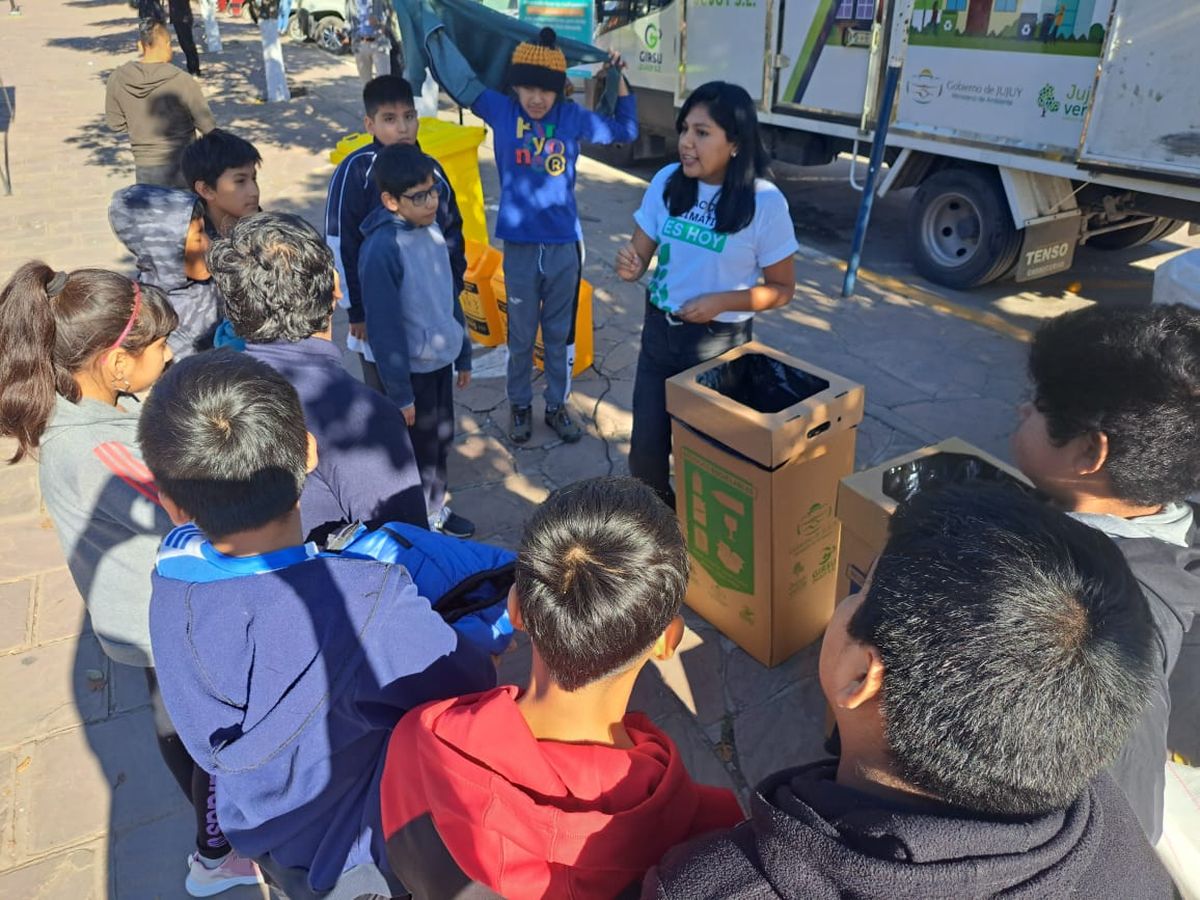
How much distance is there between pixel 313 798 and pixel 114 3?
33781 millimetres

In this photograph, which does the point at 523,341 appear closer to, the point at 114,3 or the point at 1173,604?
the point at 1173,604

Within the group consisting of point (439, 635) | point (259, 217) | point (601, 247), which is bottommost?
point (601, 247)

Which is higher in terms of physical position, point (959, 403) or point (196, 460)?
point (196, 460)

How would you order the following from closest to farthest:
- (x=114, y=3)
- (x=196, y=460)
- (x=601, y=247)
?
(x=196, y=460) < (x=601, y=247) < (x=114, y=3)

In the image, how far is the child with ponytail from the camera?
1693mm

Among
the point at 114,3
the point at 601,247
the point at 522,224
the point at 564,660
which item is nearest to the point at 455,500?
the point at 522,224

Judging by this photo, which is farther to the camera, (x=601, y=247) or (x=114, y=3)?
(x=114, y=3)

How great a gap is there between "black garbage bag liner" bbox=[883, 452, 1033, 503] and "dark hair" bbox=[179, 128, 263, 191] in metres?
2.44

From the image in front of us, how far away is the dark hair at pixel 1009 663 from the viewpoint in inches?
33.2

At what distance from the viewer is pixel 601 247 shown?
688 centimetres

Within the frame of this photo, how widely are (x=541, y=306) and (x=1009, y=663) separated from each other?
3326 mm

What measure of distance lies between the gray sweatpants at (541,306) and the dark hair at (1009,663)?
3069 mm

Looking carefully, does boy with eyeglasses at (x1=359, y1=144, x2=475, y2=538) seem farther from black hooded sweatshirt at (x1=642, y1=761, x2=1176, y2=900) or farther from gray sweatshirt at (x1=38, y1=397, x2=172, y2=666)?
black hooded sweatshirt at (x1=642, y1=761, x2=1176, y2=900)

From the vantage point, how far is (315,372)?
204cm
